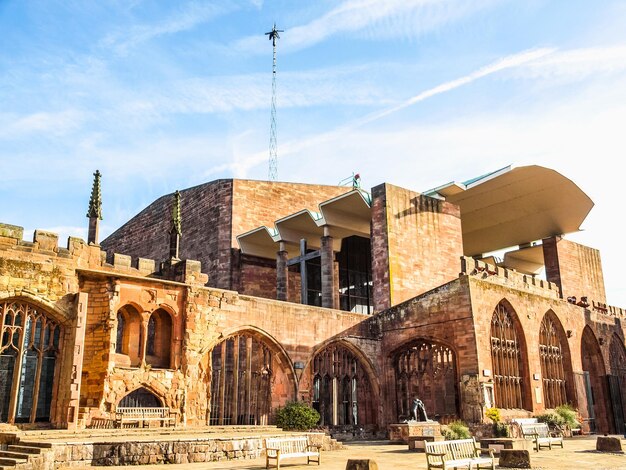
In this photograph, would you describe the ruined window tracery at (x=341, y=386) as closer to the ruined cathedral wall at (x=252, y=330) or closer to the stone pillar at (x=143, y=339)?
the ruined cathedral wall at (x=252, y=330)

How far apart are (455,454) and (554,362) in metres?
16.0

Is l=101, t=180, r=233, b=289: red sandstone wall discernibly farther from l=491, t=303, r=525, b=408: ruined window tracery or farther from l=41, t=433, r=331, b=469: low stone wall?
l=41, t=433, r=331, b=469: low stone wall

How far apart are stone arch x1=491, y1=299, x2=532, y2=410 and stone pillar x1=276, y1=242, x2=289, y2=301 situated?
10769 millimetres

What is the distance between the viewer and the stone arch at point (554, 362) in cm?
2366

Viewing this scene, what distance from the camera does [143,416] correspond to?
16.4 meters

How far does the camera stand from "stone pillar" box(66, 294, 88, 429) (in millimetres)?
15380

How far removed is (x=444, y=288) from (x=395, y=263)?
4.05m

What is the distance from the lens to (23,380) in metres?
16.3

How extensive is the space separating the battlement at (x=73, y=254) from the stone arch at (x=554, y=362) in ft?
44.8

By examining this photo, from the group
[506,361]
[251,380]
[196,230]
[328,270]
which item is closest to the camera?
[506,361]

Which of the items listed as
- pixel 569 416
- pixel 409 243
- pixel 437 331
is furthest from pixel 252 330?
pixel 569 416

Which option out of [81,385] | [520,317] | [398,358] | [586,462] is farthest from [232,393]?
[586,462]

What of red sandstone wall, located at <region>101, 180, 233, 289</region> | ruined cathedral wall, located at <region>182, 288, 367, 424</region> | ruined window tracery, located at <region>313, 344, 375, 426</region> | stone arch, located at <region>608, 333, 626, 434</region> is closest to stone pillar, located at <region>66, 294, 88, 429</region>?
ruined cathedral wall, located at <region>182, 288, 367, 424</region>

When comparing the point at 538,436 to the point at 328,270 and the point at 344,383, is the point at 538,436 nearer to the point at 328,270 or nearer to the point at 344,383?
the point at 344,383
